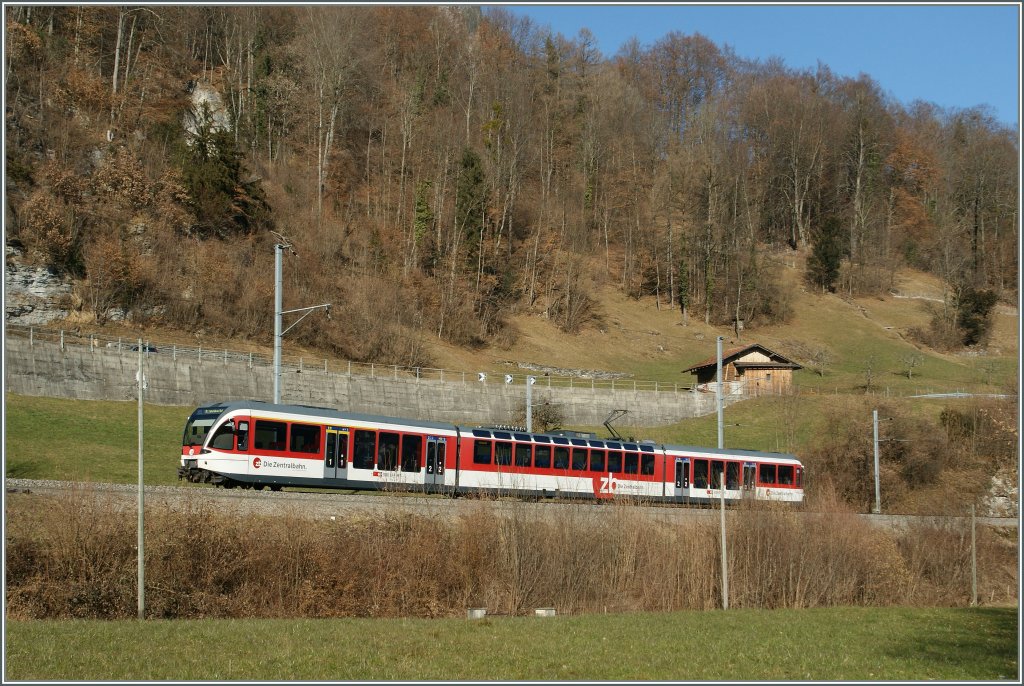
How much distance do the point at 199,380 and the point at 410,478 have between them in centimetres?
1657

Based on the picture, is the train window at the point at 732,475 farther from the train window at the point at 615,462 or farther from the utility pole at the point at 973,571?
the utility pole at the point at 973,571

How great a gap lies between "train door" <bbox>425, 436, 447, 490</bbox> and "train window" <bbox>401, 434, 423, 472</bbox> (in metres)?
0.37

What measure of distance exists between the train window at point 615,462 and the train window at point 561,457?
215 cm

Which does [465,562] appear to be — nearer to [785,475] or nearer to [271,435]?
[271,435]

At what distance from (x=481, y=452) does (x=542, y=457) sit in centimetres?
263

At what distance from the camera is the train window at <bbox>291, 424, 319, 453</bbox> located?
30312mm

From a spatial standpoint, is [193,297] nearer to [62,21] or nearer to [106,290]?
[106,290]

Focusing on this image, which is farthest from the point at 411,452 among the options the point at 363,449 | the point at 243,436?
the point at 243,436

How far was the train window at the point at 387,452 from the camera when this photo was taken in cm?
3228

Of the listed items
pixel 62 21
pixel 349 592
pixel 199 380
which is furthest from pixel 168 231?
pixel 349 592

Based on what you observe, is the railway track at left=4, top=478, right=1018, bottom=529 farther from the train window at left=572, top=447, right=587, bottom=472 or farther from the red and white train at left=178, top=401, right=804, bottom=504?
the train window at left=572, top=447, right=587, bottom=472

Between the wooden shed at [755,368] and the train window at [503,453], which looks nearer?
the train window at [503,453]

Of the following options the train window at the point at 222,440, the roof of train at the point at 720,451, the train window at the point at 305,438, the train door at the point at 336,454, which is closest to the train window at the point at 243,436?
the train window at the point at 222,440

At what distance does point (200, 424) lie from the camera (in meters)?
29.8
